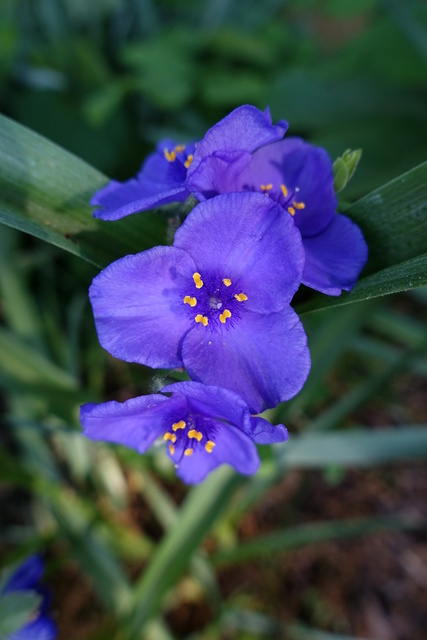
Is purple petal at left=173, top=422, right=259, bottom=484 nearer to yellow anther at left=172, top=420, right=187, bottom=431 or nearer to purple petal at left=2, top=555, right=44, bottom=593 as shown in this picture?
yellow anther at left=172, top=420, right=187, bottom=431

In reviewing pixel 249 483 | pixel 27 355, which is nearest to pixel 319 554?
pixel 249 483

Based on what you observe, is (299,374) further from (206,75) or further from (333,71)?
(206,75)

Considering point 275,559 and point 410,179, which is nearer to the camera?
point 410,179

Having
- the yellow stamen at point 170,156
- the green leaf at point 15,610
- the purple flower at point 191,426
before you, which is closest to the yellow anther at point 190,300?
the purple flower at point 191,426

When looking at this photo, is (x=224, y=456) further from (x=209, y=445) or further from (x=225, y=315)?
(x=225, y=315)

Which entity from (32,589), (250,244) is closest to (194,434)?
(250,244)

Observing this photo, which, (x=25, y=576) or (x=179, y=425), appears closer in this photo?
(x=179, y=425)
